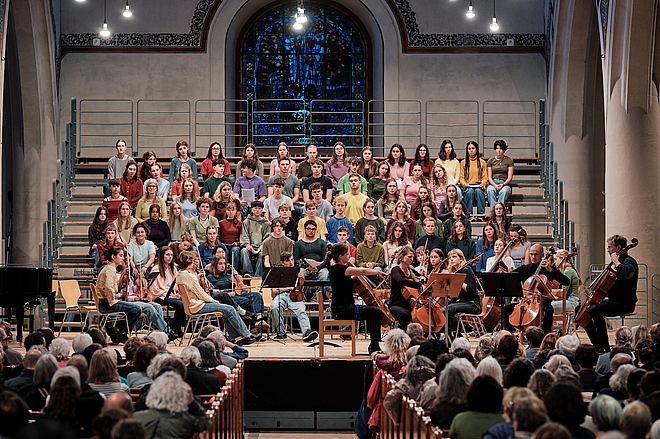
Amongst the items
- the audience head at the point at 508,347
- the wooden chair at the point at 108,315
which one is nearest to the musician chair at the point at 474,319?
the audience head at the point at 508,347

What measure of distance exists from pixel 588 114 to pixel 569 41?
1.33 m

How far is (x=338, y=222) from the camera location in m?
11.3

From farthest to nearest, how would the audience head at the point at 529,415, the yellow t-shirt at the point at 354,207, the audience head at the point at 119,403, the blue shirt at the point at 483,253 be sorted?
1. the yellow t-shirt at the point at 354,207
2. the blue shirt at the point at 483,253
3. the audience head at the point at 119,403
4. the audience head at the point at 529,415

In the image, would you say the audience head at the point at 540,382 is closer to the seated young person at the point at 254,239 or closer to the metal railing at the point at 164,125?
the seated young person at the point at 254,239

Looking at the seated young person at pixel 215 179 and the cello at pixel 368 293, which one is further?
the seated young person at pixel 215 179

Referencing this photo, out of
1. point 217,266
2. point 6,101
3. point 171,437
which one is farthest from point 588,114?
point 171,437

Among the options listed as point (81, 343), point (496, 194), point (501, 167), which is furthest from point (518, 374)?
point (501, 167)

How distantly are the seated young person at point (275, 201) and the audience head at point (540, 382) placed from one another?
745 centimetres

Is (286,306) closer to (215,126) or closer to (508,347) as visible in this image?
(508,347)

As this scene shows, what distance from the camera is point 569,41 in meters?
Answer: 14.2

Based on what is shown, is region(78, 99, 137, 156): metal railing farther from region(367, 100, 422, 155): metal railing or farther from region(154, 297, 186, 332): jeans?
region(154, 297, 186, 332): jeans

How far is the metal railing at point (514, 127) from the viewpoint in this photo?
15.9 meters

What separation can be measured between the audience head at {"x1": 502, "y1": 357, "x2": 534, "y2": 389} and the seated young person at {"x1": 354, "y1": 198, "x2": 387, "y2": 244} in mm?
6218

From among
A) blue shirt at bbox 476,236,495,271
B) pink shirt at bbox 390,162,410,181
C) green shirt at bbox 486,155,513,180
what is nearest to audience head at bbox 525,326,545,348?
blue shirt at bbox 476,236,495,271
